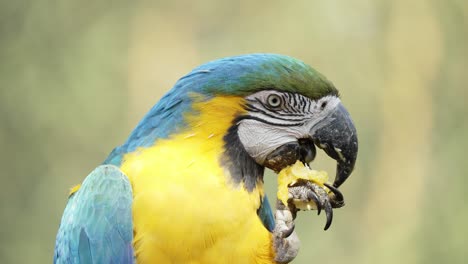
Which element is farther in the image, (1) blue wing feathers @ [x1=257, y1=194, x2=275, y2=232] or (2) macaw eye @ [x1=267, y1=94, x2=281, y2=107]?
(1) blue wing feathers @ [x1=257, y1=194, x2=275, y2=232]

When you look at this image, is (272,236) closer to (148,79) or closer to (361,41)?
(148,79)

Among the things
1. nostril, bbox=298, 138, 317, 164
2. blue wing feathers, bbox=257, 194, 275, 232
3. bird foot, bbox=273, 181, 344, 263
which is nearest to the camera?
bird foot, bbox=273, 181, 344, 263

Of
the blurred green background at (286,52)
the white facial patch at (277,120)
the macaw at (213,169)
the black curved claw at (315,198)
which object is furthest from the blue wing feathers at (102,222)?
the blurred green background at (286,52)

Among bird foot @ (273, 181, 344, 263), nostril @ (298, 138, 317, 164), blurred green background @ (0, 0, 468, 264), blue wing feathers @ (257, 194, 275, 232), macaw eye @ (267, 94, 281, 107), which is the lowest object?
blurred green background @ (0, 0, 468, 264)

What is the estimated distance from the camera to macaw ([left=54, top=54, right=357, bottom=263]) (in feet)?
7.26

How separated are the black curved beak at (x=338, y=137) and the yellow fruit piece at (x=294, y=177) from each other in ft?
0.26

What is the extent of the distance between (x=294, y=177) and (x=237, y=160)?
0.20 m

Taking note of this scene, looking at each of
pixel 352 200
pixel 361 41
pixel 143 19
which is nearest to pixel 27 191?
pixel 143 19

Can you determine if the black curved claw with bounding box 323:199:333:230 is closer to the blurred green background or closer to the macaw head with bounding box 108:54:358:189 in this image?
the macaw head with bounding box 108:54:358:189

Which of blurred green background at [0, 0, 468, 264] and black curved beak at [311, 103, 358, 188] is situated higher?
black curved beak at [311, 103, 358, 188]

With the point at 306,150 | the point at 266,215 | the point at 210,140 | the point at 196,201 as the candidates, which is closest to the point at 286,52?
the point at 266,215

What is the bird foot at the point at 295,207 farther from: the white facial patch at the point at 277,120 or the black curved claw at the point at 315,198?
the white facial patch at the point at 277,120

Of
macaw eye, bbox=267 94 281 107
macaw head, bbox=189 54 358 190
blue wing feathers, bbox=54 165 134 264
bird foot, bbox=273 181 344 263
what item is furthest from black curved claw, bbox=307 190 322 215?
blue wing feathers, bbox=54 165 134 264

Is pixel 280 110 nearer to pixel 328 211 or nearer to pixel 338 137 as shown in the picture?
pixel 338 137
